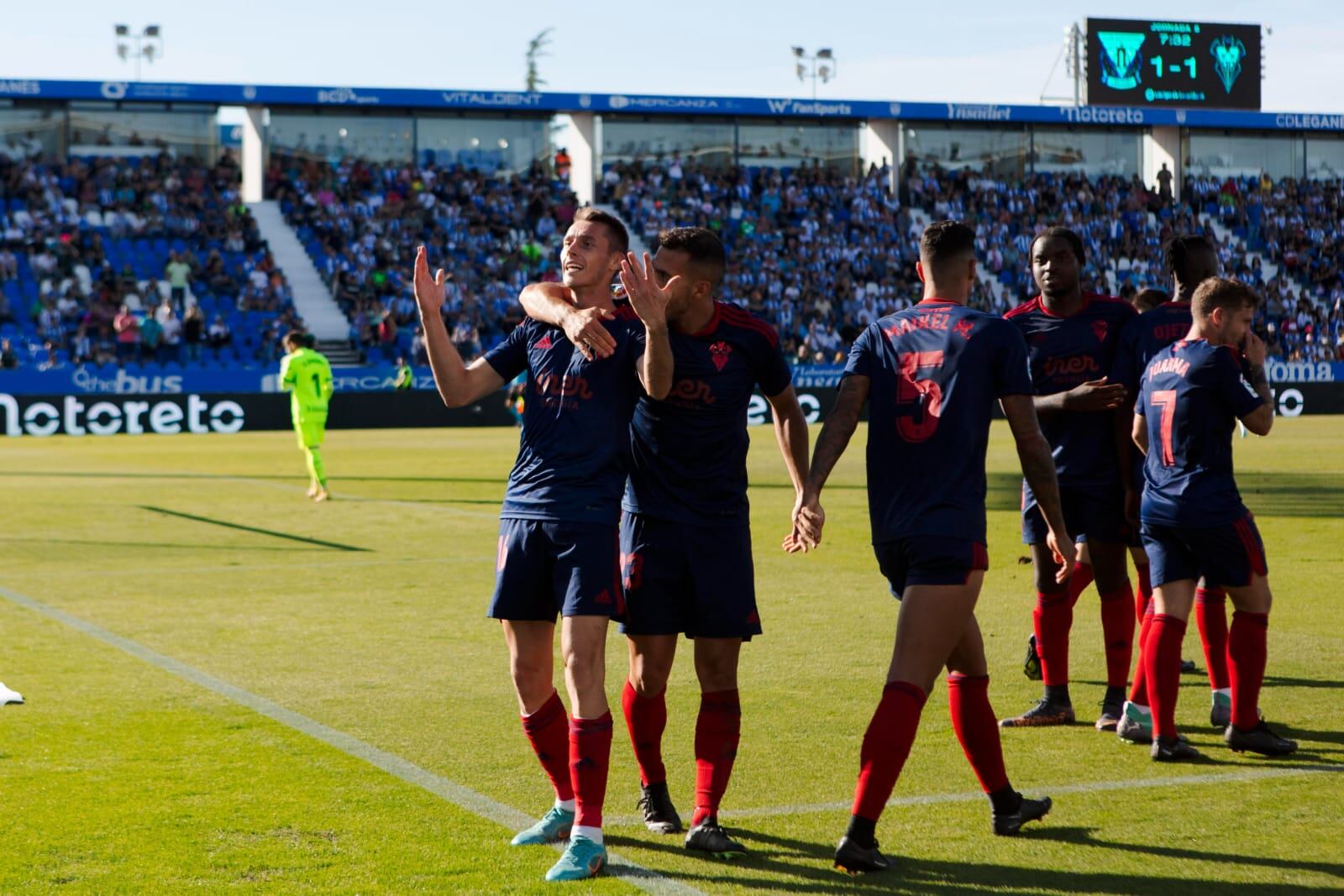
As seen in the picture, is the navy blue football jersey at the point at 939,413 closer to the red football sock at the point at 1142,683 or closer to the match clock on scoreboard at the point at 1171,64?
the red football sock at the point at 1142,683

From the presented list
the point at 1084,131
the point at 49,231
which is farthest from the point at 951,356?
the point at 1084,131

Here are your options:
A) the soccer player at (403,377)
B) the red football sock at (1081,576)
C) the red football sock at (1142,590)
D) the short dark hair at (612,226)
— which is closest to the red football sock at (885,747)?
the short dark hair at (612,226)

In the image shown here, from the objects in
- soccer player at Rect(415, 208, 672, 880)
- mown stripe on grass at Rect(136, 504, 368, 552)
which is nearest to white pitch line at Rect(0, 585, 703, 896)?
soccer player at Rect(415, 208, 672, 880)

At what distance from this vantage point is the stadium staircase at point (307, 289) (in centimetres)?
4003

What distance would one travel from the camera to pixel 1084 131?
54.9 meters

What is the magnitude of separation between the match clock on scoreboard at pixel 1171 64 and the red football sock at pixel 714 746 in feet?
168

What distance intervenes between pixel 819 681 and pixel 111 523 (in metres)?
10.3

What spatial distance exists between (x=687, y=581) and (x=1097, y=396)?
2.34 meters

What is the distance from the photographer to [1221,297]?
6.03 meters

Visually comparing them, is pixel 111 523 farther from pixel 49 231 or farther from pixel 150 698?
pixel 49 231

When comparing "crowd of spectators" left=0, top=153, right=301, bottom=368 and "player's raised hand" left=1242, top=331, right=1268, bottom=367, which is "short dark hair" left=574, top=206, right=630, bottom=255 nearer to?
"player's raised hand" left=1242, top=331, right=1268, bottom=367

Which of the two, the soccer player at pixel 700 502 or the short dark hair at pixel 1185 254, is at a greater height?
the short dark hair at pixel 1185 254

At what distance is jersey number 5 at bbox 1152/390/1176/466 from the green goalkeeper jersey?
13527 millimetres

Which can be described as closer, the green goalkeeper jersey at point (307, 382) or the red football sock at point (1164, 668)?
the red football sock at point (1164, 668)
